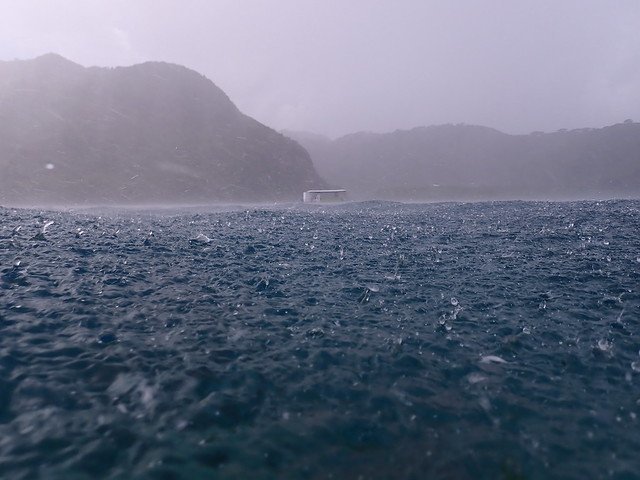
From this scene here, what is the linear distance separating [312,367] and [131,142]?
114m

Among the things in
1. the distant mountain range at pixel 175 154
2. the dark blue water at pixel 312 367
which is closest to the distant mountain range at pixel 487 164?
the distant mountain range at pixel 175 154

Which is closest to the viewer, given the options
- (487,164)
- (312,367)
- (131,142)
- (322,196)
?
(312,367)

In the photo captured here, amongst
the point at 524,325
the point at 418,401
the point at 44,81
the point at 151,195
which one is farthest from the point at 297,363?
the point at 44,81

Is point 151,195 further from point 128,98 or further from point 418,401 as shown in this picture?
point 418,401

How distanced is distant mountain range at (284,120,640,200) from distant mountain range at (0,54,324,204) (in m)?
31.0

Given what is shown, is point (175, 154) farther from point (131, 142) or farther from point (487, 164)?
point (487, 164)

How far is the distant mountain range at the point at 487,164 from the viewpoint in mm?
134125

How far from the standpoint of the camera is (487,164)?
17900 cm

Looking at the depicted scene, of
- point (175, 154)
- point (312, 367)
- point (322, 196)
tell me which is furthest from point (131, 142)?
point (312, 367)

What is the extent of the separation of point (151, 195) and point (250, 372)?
95.5 m

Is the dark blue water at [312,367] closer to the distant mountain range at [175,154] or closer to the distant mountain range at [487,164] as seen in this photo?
the distant mountain range at [175,154]

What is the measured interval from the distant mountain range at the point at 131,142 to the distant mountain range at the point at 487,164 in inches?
1220

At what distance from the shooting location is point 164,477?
5.62 m

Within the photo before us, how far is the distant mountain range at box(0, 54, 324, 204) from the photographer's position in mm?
93375
